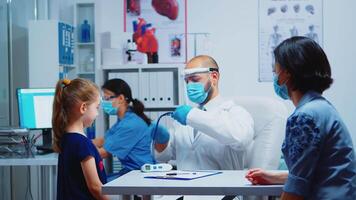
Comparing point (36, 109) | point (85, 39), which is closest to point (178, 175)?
point (36, 109)

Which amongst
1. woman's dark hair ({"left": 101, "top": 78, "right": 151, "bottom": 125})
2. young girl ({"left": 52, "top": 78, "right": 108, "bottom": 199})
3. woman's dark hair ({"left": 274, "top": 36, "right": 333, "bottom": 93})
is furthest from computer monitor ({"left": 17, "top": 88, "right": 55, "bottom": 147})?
woman's dark hair ({"left": 274, "top": 36, "right": 333, "bottom": 93})

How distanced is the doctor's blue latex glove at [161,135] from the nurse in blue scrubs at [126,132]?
0.72 m

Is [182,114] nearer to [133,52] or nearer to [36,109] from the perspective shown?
[36,109]

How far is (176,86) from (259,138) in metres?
2.09

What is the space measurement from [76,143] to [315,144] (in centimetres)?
100

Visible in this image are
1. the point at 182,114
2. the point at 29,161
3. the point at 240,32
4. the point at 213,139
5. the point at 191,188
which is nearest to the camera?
the point at 191,188

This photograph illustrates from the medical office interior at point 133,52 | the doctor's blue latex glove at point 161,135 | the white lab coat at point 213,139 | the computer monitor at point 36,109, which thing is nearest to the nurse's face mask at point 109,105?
the computer monitor at point 36,109

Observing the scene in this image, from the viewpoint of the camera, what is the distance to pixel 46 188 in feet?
12.4

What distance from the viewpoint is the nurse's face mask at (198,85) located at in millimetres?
2861

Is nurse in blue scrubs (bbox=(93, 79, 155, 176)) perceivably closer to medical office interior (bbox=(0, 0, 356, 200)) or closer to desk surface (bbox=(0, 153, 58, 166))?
desk surface (bbox=(0, 153, 58, 166))

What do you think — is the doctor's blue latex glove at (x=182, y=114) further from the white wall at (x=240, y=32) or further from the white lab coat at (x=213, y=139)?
the white wall at (x=240, y=32)

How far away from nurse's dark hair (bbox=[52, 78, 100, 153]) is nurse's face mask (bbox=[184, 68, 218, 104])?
32.0 inches

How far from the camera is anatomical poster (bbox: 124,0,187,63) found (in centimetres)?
499

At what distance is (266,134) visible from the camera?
2639 millimetres
